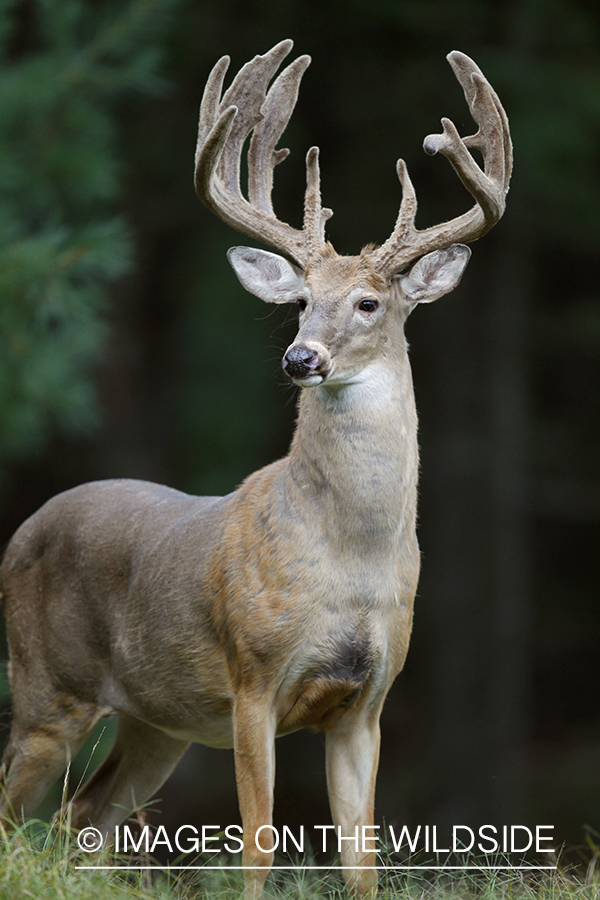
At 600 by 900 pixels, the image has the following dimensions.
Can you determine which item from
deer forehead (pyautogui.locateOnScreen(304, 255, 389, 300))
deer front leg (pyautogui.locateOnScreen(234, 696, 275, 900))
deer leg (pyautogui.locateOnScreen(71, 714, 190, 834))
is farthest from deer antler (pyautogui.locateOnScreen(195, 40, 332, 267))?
deer leg (pyautogui.locateOnScreen(71, 714, 190, 834))

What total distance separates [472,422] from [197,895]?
8705 millimetres

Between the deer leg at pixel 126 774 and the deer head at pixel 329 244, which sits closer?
the deer head at pixel 329 244

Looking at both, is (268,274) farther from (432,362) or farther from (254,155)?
(432,362)

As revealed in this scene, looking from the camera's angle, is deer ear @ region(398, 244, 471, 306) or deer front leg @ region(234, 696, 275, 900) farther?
deer ear @ region(398, 244, 471, 306)

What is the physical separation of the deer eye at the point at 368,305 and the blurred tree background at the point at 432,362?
636 centimetres

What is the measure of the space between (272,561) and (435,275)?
127 cm

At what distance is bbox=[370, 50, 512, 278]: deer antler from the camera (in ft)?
16.0

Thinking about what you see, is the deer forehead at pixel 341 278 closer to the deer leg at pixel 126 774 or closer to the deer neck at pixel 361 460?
the deer neck at pixel 361 460

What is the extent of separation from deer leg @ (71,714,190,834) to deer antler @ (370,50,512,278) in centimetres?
238

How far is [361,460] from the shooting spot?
4.73 meters

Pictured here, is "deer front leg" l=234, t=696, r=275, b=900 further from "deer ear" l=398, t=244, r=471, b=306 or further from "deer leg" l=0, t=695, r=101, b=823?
"deer ear" l=398, t=244, r=471, b=306

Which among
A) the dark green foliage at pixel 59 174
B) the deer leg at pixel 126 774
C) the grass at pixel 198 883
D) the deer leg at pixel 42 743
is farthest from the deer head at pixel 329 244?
the dark green foliage at pixel 59 174

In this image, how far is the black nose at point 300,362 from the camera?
14.4 feet

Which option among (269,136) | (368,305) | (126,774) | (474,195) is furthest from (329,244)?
(126,774)
